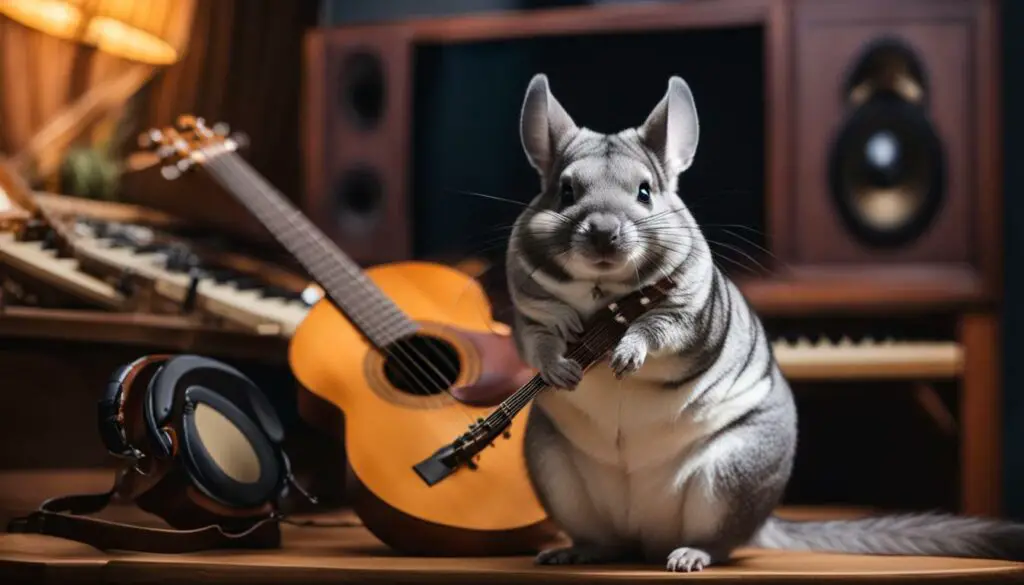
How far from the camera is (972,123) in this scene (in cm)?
244

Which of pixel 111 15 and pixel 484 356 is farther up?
pixel 111 15

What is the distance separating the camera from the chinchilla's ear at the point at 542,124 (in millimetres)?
1347

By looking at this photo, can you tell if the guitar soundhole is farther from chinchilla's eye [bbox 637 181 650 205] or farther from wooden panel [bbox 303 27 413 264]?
wooden panel [bbox 303 27 413 264]

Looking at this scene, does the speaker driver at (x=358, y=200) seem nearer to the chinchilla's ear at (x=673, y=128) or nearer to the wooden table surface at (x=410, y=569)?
the wooden table surface at (x=410, y=569)

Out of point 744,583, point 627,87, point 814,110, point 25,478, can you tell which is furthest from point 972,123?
point 25,478

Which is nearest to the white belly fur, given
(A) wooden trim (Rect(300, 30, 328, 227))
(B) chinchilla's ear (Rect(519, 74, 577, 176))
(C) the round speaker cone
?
(B) chinchilla's ear (Rect(519, 74, 577, 176))

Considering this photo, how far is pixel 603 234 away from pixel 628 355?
0.12m

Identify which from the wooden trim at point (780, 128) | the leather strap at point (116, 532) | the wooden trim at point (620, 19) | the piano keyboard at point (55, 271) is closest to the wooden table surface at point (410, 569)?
the leather strap at point (116, 532)

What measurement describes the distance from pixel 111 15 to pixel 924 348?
1.59 metres

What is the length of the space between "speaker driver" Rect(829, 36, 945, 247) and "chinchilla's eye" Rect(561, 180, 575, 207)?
131 cm

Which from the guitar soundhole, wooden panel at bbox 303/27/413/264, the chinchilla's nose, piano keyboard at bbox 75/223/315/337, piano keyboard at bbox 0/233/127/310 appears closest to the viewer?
the chinchilla's nose

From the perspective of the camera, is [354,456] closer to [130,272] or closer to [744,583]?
[744,583]

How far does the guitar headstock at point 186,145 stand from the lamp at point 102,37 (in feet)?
1.57

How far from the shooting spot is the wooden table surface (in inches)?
52.5
